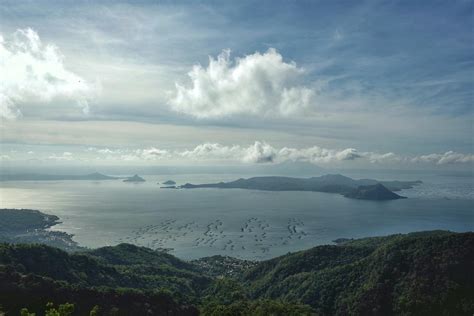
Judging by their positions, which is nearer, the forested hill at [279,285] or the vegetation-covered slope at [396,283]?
the forested hill at [279,285]

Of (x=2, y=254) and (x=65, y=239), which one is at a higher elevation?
(x=2, y=254)

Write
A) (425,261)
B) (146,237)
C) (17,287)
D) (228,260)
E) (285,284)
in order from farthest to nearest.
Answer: (146,237), (228,260), (285,284), (425,261), (17,287)

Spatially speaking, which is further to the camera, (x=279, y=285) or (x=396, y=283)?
(x=279, y=285)

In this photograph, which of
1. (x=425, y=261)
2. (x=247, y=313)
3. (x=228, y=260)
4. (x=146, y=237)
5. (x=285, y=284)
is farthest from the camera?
(x=146, y=237)

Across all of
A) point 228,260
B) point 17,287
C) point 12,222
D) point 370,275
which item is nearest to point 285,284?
point 370,275

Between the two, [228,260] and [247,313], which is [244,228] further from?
[247,313]

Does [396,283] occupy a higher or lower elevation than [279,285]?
higher

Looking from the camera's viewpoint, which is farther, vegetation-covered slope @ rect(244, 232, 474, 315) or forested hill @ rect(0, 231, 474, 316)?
vegetation-covered slope @ rect(244, 232, 474, 315)

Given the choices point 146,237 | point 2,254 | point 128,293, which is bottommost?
point 146,237
